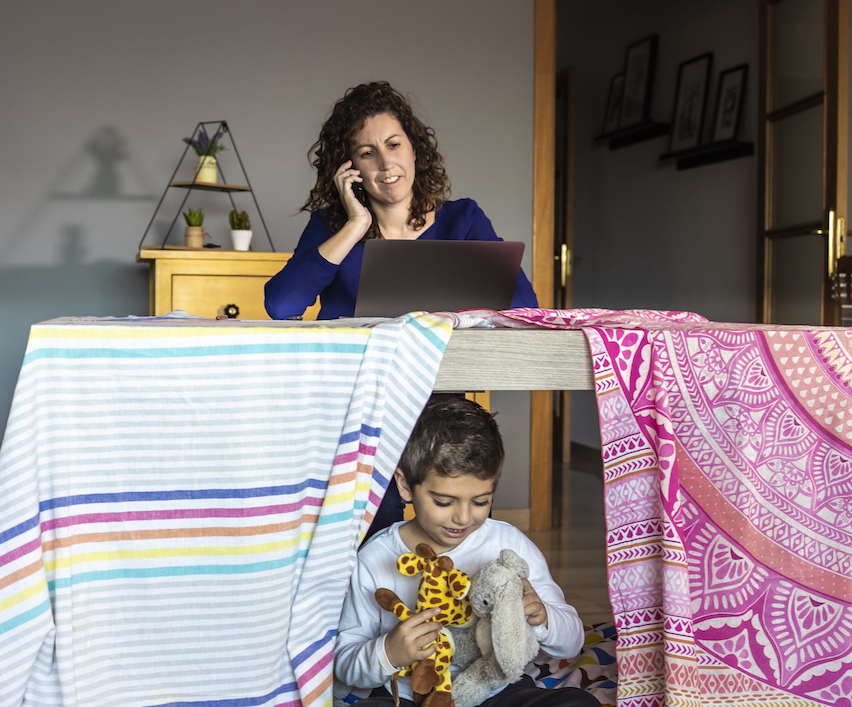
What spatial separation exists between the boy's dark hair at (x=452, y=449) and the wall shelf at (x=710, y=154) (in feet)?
9.46

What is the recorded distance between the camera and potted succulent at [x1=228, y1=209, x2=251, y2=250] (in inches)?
104

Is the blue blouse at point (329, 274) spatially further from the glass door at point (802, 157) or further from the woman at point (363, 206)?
the glass door at point (802, 157)

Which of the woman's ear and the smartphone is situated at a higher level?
the smartphone

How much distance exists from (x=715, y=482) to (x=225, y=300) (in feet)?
5.98

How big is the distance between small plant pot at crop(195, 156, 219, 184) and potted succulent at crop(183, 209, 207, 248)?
12cm

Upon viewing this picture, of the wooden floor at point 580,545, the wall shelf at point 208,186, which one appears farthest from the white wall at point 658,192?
the wall shelf at point 208,186

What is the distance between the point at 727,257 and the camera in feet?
12.2

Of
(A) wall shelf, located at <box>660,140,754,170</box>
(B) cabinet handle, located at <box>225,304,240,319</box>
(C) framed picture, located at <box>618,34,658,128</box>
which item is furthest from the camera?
(C) framed picture, located at <box>618,34,658,128</box>

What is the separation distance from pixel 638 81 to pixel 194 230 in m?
2.72

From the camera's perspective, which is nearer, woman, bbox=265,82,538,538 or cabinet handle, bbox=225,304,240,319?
woman, bbox=265,82,538,538

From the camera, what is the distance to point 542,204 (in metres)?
3.06

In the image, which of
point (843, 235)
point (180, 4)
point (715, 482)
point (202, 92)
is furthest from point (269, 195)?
point (715, 482)

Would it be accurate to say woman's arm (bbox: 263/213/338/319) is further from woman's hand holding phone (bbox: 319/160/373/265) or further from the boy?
the boy

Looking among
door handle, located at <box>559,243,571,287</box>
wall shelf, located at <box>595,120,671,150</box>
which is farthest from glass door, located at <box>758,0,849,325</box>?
door handle, located at <box>559,243,571,287</box>
